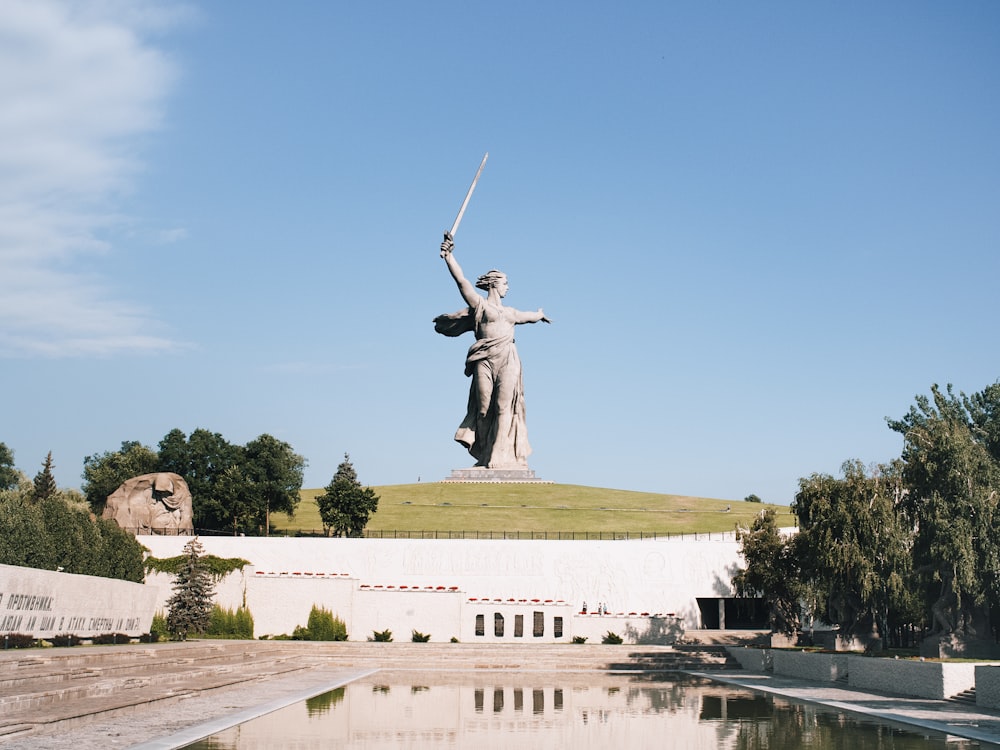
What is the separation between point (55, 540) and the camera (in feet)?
118

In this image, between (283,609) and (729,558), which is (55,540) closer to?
(283,609)

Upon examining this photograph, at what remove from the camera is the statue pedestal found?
63.8m

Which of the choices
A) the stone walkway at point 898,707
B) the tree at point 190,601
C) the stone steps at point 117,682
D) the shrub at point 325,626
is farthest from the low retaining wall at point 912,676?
the tree at point 190,601

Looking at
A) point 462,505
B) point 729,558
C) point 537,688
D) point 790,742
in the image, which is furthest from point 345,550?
point 790,742

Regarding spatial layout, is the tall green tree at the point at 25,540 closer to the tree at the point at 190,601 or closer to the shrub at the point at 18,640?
the shrub at the point at 18,640

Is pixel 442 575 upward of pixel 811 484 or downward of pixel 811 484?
downward

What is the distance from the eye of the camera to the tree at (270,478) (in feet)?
186

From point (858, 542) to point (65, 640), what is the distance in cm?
2324

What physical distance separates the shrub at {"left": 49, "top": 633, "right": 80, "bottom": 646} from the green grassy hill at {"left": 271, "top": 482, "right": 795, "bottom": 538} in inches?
911

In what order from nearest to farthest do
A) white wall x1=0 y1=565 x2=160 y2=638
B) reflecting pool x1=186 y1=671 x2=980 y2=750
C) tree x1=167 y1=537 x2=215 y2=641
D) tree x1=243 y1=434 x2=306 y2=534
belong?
reflecting pool x1=186 y1=671 x2=980 y2=750 < white wall x1=0 y1=565 x2=160 y2=638 < tree x1=167 y1=537 x2=215 y2=641 < tree x1=243 y1=434 x2=306 y2=534

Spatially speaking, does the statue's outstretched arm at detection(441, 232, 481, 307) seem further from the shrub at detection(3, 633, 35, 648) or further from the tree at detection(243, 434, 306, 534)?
the shrub at detection(3, 633, 35, 648)

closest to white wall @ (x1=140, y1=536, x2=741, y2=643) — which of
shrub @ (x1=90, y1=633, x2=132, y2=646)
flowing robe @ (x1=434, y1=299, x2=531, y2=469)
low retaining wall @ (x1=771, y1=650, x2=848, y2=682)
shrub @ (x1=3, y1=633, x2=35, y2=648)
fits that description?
shrub @ (x1=90, y1=633, x2=132, y2=646)

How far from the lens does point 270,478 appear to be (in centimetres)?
5975

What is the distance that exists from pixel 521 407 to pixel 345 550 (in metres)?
20.2
